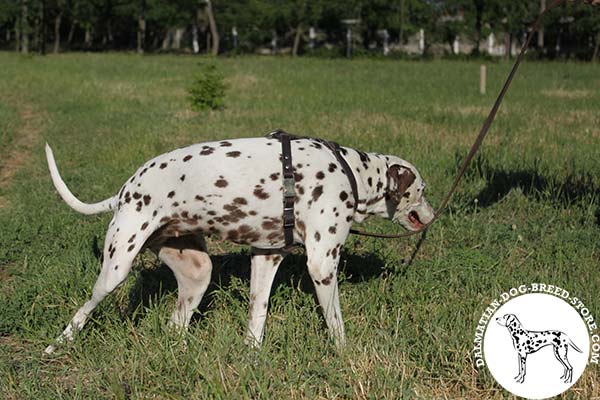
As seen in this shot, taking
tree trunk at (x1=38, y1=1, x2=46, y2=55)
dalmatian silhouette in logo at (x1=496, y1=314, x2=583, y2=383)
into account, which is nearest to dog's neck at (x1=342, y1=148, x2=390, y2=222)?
dalmatian silhouette in logo at (x1=496, y1=314, x2=583, y2=383)

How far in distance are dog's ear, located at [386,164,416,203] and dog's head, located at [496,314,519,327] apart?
1.13m

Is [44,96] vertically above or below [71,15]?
below

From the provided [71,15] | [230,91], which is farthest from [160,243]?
[71,15]

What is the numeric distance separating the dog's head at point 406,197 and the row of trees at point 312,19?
50.9m

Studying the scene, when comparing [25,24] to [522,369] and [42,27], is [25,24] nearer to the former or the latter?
[42,27]

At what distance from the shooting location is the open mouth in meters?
5.09

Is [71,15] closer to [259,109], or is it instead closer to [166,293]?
[259,109]

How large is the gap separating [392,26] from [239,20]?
45.7 ft

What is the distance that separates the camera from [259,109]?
1738cm

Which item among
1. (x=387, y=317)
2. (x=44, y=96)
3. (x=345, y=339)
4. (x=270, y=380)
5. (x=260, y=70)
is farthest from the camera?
(x=260, y=70)

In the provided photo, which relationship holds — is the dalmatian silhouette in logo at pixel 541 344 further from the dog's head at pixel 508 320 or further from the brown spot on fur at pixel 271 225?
the brown spot on fur at pixel 271 225

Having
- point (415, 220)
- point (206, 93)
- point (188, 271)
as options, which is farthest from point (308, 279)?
point (206, 93)

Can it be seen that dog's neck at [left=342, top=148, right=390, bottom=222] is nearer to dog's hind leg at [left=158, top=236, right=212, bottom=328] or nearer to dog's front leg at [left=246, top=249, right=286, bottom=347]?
dog's front leg at [left=246, top=249, right=286, bottom=347]
